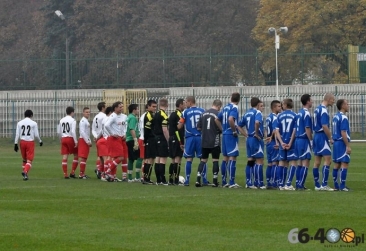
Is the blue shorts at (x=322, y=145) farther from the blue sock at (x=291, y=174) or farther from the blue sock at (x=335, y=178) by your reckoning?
the blue sock at (x=291, y=174)

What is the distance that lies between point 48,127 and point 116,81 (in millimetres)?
4258

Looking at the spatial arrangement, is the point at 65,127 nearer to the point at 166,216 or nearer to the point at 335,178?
the point at 335,178

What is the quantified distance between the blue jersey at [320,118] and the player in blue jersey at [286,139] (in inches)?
22.9

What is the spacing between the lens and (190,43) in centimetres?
7262

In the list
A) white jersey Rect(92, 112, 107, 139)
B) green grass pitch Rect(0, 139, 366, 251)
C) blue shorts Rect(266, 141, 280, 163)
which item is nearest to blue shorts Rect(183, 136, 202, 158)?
green grass pitch Rect(0, 139, 366, 251)

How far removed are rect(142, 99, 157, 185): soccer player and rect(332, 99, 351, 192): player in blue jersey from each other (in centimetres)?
490

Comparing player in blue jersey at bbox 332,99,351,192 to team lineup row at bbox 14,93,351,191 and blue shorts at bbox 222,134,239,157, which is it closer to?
team lineup row at bbox 14,93,351,191

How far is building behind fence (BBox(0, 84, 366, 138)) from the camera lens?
164ft

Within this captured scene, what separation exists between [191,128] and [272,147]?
1986mm

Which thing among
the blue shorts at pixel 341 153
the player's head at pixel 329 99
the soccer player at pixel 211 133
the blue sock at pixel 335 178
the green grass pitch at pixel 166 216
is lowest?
the green grass pitch at pixel 166 216

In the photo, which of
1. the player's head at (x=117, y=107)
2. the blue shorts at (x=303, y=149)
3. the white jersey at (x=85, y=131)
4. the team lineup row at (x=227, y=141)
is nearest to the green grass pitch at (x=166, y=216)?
the team lineup row at (x=227, y=141)

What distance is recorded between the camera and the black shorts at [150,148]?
80.0 feet

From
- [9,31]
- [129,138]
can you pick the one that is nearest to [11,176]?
[129,138]

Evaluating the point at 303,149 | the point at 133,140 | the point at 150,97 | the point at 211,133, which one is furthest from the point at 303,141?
the point at 150,97
